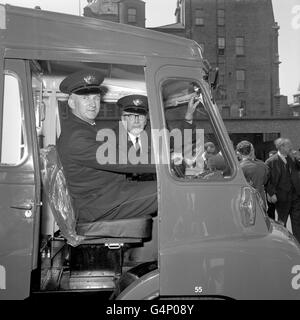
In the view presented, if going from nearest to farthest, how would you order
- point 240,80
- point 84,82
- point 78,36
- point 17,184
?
point 17,184, point 78,36, point 84,82, point 240,80

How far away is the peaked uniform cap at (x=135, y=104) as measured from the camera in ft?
12.0

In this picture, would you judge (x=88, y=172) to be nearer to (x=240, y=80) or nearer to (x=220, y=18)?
(x=240, y=80)

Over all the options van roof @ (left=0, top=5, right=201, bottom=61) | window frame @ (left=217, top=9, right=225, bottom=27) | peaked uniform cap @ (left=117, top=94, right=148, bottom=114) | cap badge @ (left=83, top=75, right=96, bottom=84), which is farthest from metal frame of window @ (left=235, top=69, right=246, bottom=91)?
van roof @ (left=0, top=5, right=201, bottom=61)

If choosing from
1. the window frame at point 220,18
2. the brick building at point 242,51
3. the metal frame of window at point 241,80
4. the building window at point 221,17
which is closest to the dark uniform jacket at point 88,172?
the brick building at point 242,51

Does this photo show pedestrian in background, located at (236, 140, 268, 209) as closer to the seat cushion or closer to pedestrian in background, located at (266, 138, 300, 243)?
pedestrian in background, located at (266, 138, 300, 243)

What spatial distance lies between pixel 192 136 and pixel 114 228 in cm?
89

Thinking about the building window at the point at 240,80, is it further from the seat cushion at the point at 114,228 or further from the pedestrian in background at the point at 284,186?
the seat cushion at the point at 114,228

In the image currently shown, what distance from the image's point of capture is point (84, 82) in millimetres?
3406

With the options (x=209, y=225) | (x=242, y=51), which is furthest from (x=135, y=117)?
(x=242, y=51)

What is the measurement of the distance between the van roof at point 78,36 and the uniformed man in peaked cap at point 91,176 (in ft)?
1.36

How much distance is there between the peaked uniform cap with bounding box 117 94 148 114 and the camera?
366 centimetres

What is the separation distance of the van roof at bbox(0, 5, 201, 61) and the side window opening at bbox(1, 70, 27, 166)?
25 cm

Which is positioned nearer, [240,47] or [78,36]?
[78,36]

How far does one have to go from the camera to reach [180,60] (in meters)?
3.15
